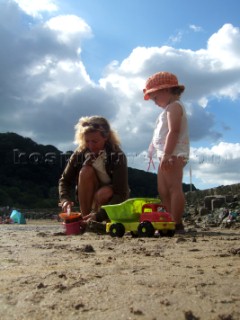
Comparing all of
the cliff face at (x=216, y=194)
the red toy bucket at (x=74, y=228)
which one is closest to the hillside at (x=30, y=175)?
the cliff face at (x=216, y=194)

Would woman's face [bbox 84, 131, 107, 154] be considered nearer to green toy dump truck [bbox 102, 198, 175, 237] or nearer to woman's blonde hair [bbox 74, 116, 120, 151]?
woman's blonde hair [bbox 74, 116, 120, 151]

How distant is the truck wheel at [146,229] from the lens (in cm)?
320

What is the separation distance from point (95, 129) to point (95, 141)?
0.38ft

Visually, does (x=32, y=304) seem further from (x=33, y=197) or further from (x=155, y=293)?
(x=33, y=197)

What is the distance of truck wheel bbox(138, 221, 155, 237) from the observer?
3203 millimetres

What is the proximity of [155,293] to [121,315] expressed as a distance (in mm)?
199

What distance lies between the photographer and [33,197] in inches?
1366

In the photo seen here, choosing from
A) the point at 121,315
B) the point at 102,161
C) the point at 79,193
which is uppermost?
the point at 102,161

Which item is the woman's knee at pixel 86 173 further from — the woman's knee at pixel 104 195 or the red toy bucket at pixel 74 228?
the red toy bucket at pixel 74 228

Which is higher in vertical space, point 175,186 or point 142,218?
point 175,186

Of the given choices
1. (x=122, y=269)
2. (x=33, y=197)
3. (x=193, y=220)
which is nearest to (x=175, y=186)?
(x=122, y=269)

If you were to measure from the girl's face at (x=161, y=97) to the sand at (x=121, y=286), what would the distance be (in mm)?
2126

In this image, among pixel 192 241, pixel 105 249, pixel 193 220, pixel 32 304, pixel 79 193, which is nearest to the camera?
pixel 32 304

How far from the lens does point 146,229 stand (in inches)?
127
